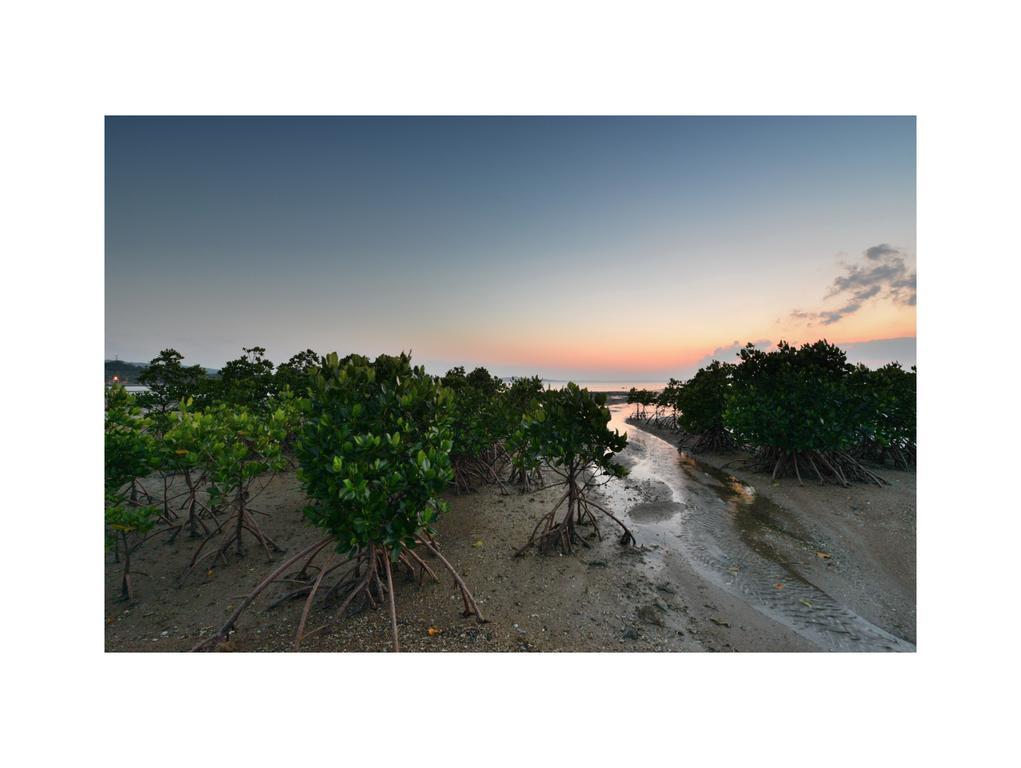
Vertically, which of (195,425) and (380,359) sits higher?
(380,359)

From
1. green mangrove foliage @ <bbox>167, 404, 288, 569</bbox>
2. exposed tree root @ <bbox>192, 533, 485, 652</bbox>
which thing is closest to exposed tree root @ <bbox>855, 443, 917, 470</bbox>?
exposed tree root @ <bbox>192, 533, 485, 652</bbox>

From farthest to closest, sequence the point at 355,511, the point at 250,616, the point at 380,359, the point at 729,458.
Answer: the point at 729,458 → the point at 380,359 → the point at 250,616 → the point at 355,511

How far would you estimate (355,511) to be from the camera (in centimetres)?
483

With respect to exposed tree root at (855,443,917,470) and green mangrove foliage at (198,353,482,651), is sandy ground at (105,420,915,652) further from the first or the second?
exposed tree root at (855,443,917,470)

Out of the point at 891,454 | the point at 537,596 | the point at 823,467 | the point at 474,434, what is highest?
the point at 474,434

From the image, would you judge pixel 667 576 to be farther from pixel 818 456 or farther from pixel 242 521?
pixel 818 456

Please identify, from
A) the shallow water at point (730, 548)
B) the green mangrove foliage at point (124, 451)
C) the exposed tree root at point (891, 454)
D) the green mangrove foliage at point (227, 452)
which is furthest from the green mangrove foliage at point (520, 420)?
the exposed tree root at point (891, 454)

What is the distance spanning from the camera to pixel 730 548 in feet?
28.5

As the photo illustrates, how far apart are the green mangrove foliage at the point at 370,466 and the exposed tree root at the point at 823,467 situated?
14227mm

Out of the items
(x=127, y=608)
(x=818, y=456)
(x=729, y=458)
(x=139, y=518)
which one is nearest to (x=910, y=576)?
(x=818, y=456)

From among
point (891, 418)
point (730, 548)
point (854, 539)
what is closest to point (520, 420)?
point (730, 548)

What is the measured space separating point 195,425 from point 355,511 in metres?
4.38

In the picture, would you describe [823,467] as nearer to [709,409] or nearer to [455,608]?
[709,409]

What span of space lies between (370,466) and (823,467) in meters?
16.7
